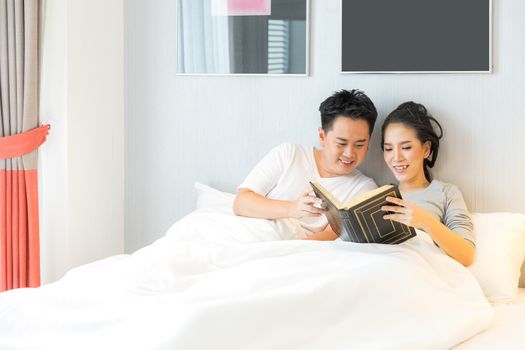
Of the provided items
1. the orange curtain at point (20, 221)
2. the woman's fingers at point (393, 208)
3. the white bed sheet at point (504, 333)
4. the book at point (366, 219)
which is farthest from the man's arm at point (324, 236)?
the orange curtain at point (20, 221)

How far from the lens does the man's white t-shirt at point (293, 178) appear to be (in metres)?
2.78

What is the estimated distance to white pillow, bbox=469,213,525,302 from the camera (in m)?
2.45

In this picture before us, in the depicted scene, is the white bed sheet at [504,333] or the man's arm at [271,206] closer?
the white bed sheet at [504,333]

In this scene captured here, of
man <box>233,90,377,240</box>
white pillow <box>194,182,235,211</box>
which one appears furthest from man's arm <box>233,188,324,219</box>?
white pillow <box>194,182,235,211</box>

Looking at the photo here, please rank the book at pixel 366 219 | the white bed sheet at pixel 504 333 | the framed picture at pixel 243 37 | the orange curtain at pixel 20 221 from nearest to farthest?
the white bed sheet at pixel 504 333, the book at pixel 366 219, the framed picture at pixel 243 37, the orange curtain at pixel 20 221

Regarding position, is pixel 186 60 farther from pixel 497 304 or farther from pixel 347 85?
pixel 497 304

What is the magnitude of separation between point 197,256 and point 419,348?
0.79m

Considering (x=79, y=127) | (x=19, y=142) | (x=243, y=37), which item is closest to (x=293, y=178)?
(x=243, y=37)

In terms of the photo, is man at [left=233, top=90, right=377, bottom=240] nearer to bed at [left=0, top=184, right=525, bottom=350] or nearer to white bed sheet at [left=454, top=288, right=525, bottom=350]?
bed at [left=0, top=184, right=525, bottom=350]

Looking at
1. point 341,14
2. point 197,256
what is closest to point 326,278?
point 197,256

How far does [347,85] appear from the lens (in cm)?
288

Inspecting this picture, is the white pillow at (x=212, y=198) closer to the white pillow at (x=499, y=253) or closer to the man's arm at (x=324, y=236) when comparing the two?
the man's arm at (x=324, y=236)

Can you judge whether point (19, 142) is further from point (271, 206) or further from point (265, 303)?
point (265, 303)

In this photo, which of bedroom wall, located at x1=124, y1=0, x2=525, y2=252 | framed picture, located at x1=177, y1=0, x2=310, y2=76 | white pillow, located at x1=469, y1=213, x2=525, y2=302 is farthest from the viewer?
framed picture, located at x1=177, y1=0, x2=310, y2=76
